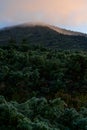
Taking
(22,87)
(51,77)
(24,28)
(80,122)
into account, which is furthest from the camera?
(24,28)

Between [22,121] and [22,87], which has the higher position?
[22,121]

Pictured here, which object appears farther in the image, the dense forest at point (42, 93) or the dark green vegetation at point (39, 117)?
the dense forest at point (42, 93)

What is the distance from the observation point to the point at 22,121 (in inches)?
347

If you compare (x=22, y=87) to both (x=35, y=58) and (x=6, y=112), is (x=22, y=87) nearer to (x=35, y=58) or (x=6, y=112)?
(x=35, y=58)

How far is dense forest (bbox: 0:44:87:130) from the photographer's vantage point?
9.16m

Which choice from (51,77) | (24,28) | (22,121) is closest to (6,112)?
(22,121)

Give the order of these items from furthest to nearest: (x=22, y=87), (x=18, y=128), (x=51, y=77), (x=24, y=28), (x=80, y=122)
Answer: (x=24, y=28), (x=51, y=77), (x=22, y=87), (x=80, y=122), (x=18, y=128)

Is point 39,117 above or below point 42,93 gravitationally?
above

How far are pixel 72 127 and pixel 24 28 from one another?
11250 centimetres

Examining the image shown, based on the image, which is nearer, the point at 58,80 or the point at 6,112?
the point at 6,112

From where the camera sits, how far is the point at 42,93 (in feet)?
58.7

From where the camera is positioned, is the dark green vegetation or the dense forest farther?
the dense forest

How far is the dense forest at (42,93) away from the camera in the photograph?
9.16 metres

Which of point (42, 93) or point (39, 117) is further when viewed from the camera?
point (42, 93)
